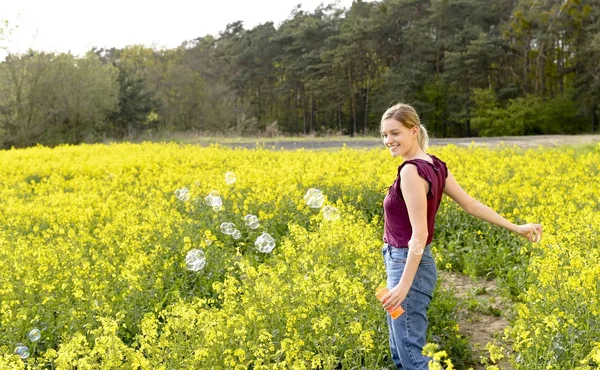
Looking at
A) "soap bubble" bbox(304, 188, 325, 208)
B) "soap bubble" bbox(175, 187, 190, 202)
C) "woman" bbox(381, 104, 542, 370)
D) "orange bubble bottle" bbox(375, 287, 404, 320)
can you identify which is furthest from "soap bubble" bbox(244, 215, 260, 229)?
"orange bubble bottle" bbox(375, 287, 404, 320)

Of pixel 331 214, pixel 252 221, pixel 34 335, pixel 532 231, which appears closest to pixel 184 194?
pixel 252 221

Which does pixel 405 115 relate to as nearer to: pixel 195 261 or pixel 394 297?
pixel 394 297

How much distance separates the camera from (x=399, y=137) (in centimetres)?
324

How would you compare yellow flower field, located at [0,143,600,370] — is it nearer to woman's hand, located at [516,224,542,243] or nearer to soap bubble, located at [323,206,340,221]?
soap bubble, located at [323,206,340,221]

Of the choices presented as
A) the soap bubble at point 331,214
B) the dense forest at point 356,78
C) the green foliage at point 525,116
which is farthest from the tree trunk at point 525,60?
the soap bubble at point 331,214

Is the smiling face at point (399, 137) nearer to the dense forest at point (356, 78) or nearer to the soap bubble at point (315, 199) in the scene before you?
the soap bubble at point (315, 199)

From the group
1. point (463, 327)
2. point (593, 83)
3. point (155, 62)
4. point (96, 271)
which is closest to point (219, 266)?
point (96, 271)

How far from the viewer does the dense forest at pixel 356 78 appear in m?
30.5

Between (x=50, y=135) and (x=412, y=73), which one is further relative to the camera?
(x=412, y=73)

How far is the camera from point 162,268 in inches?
223

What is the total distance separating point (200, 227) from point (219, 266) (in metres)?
1.67

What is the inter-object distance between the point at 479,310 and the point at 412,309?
95.0 inches

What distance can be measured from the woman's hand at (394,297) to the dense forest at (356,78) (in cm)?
2885

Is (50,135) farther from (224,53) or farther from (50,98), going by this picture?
(224,53)
